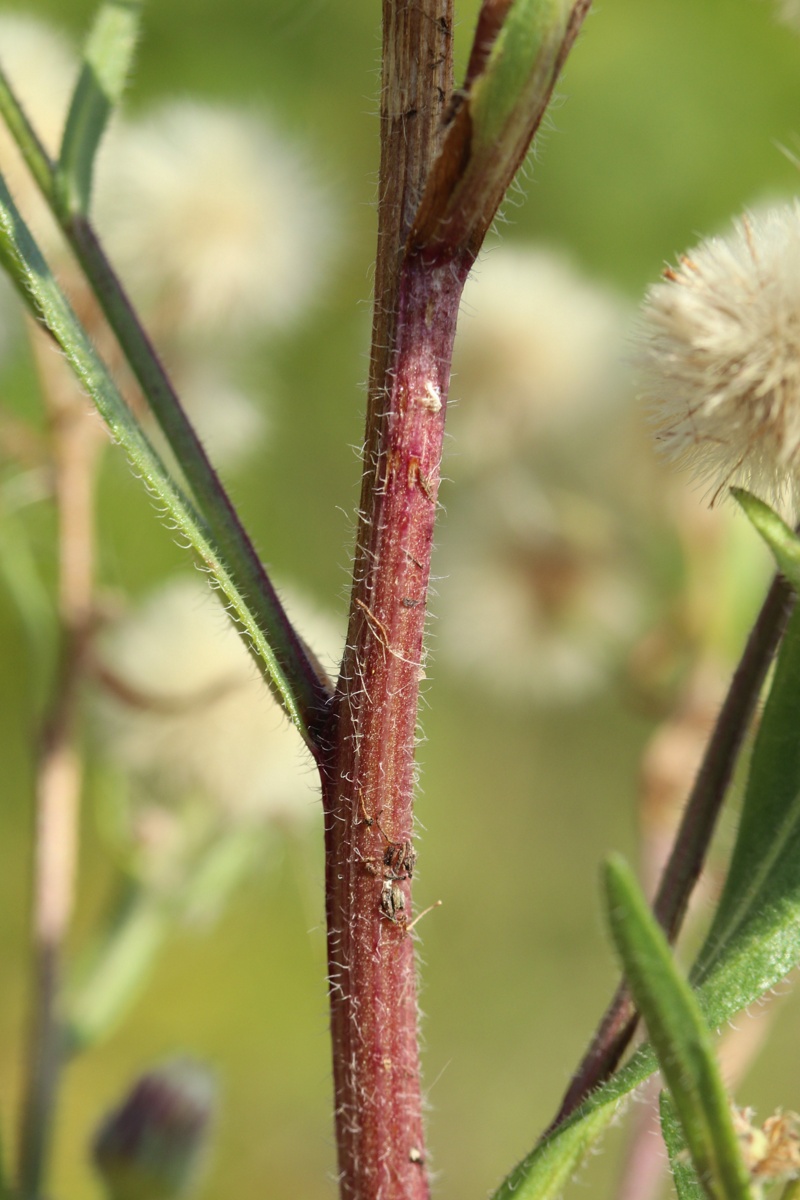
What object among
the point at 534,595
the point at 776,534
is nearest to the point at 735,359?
the point at 776,534

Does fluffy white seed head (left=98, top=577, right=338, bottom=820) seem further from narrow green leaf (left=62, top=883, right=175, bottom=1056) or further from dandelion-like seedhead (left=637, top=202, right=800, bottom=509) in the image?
dandelion-like seedhead (left=637, top=202, right=800, bottom=509)

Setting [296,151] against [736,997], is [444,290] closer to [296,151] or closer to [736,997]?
[736,997]

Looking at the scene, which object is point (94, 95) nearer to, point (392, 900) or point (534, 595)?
point (392, 900)

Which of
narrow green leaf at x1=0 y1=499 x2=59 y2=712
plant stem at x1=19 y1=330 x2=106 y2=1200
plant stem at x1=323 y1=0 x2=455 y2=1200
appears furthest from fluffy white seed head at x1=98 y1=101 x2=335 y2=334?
plant stem at x1=323 y1=0 x2=455 y2=1200

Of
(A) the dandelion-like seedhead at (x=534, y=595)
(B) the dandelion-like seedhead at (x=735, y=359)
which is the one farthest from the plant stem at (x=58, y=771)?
(B) the dandelion-like seedhead at (x=735, y=359)

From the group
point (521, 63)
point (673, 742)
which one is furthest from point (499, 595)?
point (521, 63)

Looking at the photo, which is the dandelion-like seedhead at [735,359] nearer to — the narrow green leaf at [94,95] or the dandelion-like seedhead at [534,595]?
the narrow green leaf at [94,95]
